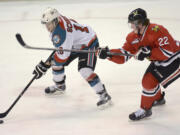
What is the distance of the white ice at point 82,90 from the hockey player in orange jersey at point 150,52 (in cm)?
23

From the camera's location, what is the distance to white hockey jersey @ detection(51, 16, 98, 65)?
9.11 feet

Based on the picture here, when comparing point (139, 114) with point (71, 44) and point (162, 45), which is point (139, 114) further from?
point (71, 44)

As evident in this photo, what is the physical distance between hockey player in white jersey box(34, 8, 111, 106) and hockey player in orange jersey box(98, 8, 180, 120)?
29cm

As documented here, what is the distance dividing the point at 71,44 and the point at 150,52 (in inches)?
27.5

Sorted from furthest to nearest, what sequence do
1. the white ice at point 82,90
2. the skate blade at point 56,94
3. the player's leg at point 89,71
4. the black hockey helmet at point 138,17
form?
the skate blade at point 56,94, the player's leg at point 89,71, the white ice at point 82,90, the black hockey helmet at point 138,17

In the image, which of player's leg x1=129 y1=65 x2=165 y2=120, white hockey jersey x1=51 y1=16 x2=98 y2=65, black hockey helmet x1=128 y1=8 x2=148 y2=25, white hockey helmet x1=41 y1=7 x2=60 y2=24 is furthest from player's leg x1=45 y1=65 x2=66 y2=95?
black hockey helmet x1=128 y1=8 x2=148 y2=25

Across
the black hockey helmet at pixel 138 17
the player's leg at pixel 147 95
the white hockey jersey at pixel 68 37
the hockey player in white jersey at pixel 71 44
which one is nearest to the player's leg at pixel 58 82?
the hockey player in white jersey at pixel 71 44

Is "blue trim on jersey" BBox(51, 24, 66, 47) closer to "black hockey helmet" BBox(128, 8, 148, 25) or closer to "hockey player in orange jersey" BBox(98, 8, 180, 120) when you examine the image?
"hockey player in orange jersey" BBox(98, 8, 180, 120)

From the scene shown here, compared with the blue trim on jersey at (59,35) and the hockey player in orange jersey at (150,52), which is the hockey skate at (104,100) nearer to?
the hockey player in orange jersey at (150,52)

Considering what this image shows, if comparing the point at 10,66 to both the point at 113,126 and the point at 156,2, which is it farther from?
the point at 156,2

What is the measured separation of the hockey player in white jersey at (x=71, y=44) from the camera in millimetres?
2777

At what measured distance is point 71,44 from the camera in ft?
9.29

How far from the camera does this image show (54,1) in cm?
649

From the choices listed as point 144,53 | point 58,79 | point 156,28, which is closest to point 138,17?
point 156,28
